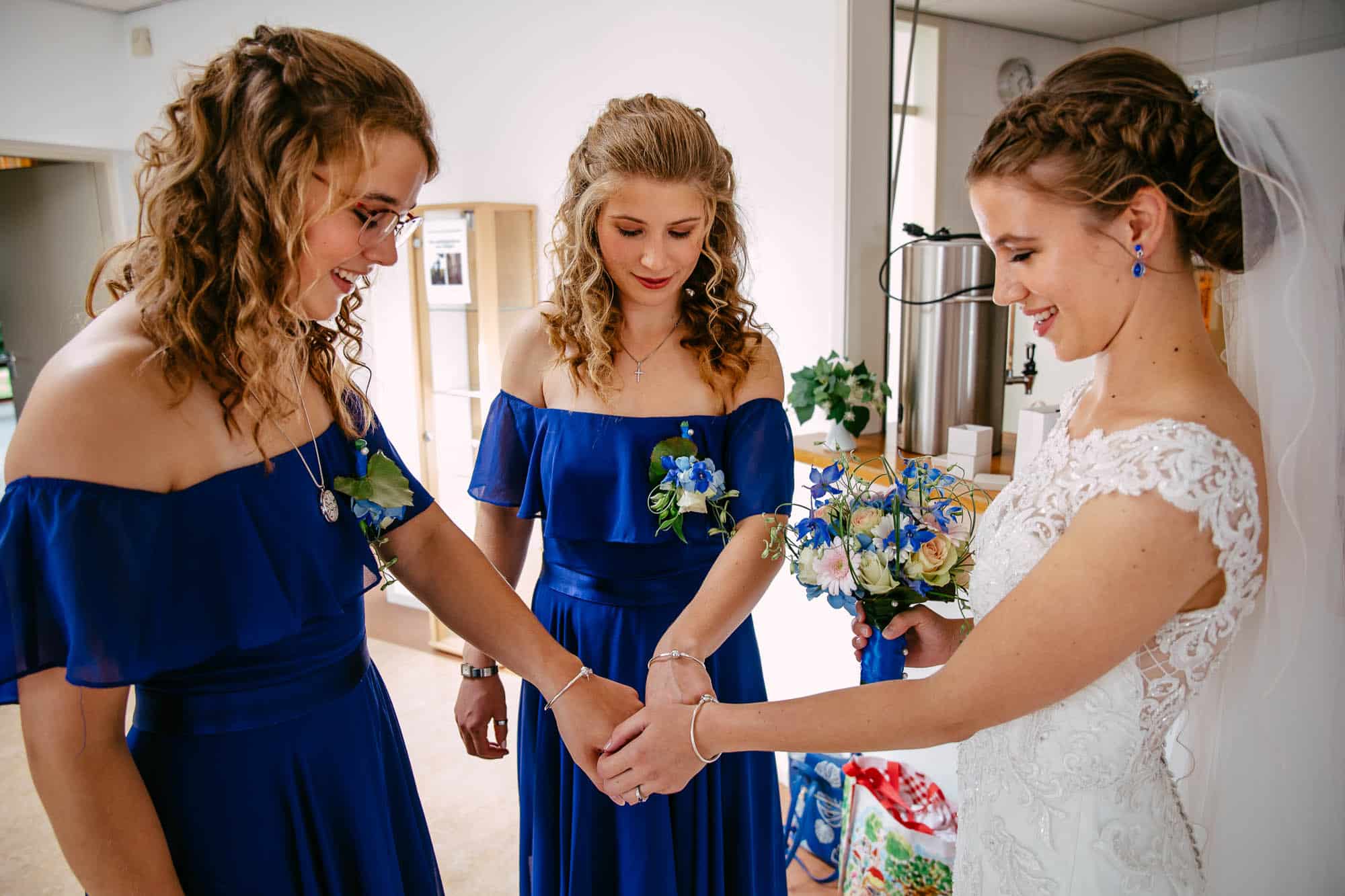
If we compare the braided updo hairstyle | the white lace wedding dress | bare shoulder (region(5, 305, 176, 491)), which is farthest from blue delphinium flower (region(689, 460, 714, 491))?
bare shoulder (region(5, 305, 176, 491))

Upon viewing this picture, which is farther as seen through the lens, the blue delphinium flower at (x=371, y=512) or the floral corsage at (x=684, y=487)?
the floral corsage at (x=684, y=487)

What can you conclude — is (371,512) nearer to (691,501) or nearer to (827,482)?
(691,501)

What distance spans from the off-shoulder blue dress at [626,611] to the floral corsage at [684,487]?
32 mm

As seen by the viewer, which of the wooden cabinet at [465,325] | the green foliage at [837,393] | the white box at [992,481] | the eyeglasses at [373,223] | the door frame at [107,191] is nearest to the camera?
the eyeglasses at [373,223]

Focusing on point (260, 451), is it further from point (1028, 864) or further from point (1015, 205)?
point (1028, 864)

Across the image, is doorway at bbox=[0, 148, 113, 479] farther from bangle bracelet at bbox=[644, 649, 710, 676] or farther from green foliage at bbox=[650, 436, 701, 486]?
bangle bracelet at bbox=[644, 649, 710, 676]

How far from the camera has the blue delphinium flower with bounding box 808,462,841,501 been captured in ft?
4.51

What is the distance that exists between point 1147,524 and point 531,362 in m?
1.13

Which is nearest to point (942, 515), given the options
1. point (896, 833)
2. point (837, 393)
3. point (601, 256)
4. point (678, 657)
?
point (678, 657)

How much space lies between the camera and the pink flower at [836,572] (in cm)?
134

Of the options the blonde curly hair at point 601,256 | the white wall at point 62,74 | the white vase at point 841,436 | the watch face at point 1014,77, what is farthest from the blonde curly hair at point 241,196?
the white wall at point 62,74

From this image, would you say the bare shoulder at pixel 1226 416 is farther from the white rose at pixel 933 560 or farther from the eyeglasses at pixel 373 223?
the eyeglasses at pixel 373 223

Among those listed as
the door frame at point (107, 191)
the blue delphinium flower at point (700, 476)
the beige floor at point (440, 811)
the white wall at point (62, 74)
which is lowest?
the beige floor at point (440, 811)

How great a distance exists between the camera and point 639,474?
5.43 feet
